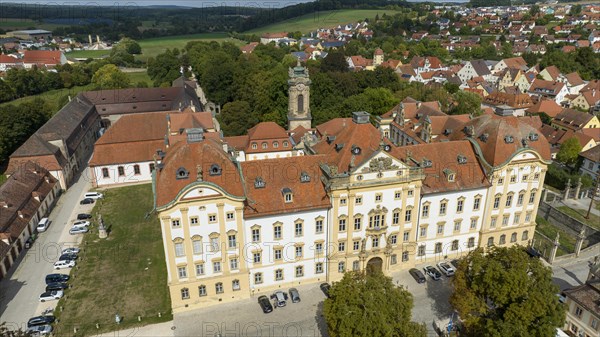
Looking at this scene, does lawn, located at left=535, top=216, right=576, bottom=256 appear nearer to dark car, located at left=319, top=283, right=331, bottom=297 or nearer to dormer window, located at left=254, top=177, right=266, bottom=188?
dark car, located at left=319, top=283, right=331, bottom=297

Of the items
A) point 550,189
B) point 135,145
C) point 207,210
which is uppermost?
point 207,210

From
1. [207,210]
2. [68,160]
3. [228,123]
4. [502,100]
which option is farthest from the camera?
[502,100]

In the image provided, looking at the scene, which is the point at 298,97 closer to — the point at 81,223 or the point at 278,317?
the point at 81,223

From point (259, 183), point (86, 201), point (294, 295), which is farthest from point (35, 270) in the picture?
point (294, 295)

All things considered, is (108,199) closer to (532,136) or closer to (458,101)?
(532,136)

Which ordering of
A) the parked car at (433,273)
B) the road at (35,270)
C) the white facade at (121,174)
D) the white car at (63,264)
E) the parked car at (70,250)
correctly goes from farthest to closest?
the white facade at (121,174) < the parked car at (70,250) < the white car at (63,264) < the parked car at (433,273) < the road at (35,270)

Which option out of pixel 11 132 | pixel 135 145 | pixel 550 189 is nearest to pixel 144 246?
pixel 135 145

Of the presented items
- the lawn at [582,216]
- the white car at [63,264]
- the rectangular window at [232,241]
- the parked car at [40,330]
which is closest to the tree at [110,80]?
the white car at [63,264]

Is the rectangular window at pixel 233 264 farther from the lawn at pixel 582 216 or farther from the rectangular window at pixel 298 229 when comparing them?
the lawn at pixel 582 216

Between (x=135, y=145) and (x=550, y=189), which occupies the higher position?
(x=135, y=145)
